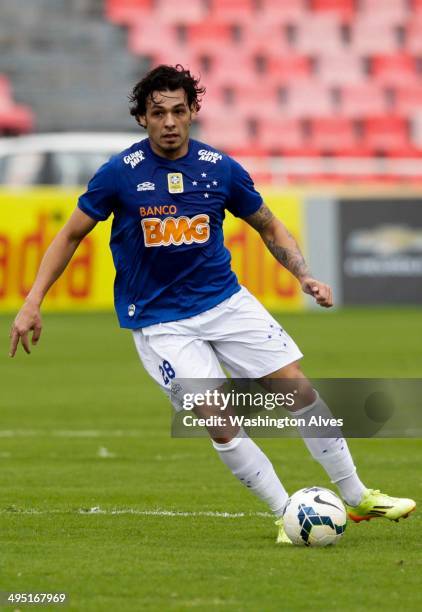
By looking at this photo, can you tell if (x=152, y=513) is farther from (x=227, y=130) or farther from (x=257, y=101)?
(x=257, y=101)

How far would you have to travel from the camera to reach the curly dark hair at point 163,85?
6516mm

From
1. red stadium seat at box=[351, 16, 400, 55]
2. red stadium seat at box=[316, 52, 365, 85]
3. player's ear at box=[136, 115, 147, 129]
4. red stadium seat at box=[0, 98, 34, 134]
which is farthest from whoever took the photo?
red stadium seat at box=[351, 16, 400, 55]

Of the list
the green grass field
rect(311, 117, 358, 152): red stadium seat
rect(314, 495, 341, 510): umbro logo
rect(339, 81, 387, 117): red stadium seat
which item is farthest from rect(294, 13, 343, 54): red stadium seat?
rect(314, 495, 341, 510): umbro logo

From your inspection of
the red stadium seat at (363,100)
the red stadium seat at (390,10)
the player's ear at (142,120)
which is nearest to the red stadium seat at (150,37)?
the red stadium seat at (363,100)

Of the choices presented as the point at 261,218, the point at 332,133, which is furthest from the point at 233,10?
the point at 261,218

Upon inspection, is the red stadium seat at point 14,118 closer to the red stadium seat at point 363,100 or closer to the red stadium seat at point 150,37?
the red stadium seat at point 150,37

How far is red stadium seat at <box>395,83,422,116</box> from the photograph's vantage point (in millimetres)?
28031

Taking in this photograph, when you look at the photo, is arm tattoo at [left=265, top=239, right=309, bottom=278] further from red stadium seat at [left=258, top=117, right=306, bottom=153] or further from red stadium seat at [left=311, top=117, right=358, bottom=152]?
red stadium seat at [left=311, top=117, right=358, bottom=152]

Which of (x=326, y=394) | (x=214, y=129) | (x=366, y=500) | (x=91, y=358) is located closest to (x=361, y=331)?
(x=91, y=358)

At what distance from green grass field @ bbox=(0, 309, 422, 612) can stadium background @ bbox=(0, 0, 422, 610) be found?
0.06 ft

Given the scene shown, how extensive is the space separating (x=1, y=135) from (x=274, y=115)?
5256 mm

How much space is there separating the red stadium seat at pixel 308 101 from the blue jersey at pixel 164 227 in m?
21.4

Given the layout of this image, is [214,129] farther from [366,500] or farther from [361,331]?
[366,500]

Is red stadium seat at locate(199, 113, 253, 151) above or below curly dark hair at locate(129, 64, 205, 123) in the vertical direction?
below
